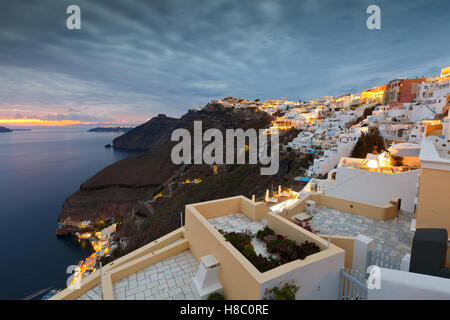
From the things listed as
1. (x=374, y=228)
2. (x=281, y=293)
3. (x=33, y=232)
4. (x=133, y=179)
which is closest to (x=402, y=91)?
(x=374, y=228)

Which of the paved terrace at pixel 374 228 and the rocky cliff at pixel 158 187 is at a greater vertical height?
the paved terrace at pixel 374 228

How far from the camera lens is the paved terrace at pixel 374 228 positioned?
18.8ft

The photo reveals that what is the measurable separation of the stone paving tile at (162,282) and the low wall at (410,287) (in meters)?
3.39

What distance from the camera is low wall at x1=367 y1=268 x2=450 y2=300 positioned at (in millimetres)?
2234

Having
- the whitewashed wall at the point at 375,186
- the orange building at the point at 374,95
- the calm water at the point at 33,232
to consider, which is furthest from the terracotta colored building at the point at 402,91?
the calm water at the point at 33,232

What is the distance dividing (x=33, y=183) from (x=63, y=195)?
1419cm

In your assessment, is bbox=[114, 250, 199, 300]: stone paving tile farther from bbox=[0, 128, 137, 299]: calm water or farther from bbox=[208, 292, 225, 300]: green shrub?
bbox=[0, 128, 137, 299]: calm water

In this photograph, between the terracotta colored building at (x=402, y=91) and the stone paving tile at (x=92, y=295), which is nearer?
the stone paving tile at (x=92, y=295)

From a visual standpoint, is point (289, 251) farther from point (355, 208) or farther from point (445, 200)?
point (355, 208)

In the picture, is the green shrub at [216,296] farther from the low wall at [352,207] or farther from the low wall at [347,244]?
the low wall at [352,207]

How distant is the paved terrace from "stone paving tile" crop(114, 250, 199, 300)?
4.13 metres

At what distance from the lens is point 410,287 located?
239 cm

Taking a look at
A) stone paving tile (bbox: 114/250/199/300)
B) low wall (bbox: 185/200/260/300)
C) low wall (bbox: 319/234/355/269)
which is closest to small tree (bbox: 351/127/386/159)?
low wall (bbox: 319/234/355/269)

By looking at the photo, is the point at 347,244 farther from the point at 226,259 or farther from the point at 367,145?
the point at 367,145
